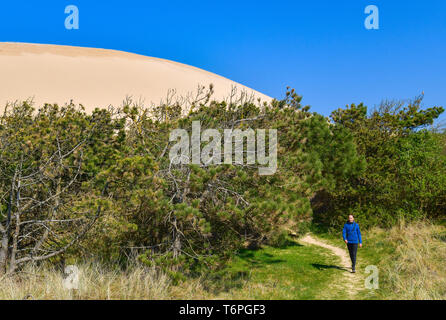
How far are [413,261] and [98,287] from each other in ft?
28.1

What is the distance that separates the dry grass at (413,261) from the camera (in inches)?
282

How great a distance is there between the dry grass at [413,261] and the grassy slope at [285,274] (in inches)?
55.0

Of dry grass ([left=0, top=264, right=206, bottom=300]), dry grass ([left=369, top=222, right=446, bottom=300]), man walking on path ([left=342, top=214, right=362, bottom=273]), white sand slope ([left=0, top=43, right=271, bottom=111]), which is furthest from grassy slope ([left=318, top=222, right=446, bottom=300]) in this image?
white sand slope ([left=0, top=43, right=271, bottom=111])

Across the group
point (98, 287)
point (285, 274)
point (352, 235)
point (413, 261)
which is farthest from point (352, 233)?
point (98, 287)

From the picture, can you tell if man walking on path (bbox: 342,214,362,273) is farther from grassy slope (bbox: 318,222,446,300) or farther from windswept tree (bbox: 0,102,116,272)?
windswept tree (bbox: 0,102,116,272)

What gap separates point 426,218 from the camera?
12.4 m

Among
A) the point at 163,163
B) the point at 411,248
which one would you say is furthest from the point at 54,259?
the point at 411,248

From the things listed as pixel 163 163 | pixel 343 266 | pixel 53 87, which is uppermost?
pixel 53 87

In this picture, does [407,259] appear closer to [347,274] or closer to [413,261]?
[413,261]

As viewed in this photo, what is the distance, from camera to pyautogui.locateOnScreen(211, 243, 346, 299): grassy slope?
7547 millimetres

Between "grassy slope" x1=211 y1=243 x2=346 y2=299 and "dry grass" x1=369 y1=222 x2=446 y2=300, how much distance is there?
1396mm

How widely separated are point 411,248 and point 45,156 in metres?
10.9

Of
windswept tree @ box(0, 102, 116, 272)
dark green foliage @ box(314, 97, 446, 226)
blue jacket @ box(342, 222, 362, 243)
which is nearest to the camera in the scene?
windswept tree @ box(0, 102, 116, 272)
